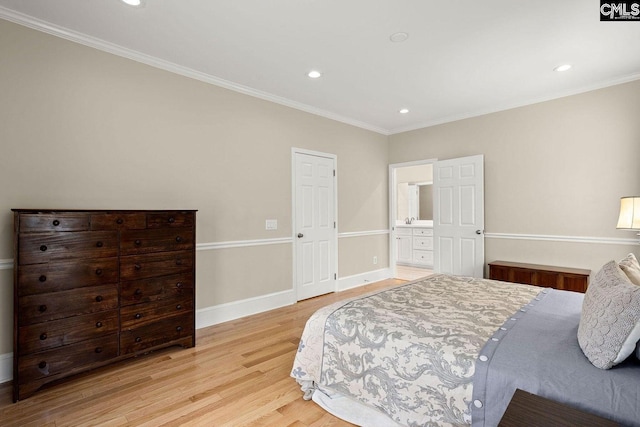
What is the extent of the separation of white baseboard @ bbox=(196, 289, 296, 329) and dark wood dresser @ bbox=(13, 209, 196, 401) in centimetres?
49

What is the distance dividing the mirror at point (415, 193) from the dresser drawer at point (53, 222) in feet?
21.1

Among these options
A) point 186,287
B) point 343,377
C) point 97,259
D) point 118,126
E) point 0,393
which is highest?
point 118,126

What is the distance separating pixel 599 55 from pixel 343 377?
372 cm

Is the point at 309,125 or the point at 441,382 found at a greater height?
the point at 309,125

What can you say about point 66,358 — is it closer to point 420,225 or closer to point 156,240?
point 156,240

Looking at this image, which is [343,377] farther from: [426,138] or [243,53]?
[426,138]

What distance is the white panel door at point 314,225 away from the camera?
441 centimetres

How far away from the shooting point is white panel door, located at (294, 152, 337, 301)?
4.41 meters

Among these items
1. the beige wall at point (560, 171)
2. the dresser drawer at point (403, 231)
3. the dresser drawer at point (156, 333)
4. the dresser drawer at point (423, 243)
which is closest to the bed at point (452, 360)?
the dresser drawer at point (156, 333)

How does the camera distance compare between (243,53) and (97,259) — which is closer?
(97,259)

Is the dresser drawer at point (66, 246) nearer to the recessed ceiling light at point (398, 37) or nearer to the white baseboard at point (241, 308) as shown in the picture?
the white baseboard at point (241, 308)

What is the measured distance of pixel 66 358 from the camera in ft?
7.43

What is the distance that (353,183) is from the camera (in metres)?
5.23

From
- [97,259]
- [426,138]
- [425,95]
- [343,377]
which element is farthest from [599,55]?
[97,259]
